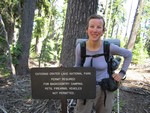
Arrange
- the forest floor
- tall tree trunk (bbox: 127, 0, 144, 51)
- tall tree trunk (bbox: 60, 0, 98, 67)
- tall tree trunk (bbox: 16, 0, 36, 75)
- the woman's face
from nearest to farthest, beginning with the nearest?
the woman's face < tall tree trunk (bbox: 60, 0, 98, 67) < the forest floor < tall tree trunk (bbox: 16, 0, 36, 75) < tall tree trunk (bbox: 127, 0, 144, 51)

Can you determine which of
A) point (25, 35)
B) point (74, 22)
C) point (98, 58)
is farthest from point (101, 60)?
point (25, 35)

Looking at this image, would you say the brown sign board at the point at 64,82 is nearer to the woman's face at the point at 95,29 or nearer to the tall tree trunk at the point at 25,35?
the woman's face at the point at 95,29

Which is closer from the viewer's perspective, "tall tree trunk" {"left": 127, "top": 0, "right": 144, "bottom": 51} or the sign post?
the sign post

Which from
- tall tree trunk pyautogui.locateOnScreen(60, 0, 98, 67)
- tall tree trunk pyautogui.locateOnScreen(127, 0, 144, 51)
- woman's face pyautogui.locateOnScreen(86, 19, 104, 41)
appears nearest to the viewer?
woman's face pyautogui.locateOnScreen(86, 19, 104, 41)

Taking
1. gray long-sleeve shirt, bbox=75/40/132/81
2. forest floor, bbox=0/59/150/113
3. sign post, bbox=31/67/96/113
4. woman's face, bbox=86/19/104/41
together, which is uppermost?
woman's face, bbox=86/19/104/41

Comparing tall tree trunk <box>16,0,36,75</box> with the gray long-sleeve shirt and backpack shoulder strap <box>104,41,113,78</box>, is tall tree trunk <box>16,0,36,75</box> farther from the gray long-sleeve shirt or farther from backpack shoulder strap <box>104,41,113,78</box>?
backpack shoulder strap <box>104,41,113,78</box>

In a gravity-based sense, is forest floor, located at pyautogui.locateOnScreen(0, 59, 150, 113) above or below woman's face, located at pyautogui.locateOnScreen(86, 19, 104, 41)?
below

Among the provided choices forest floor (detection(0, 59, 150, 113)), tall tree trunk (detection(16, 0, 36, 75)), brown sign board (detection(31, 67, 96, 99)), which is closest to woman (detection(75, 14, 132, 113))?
brown sign board (detection(31, 67, 96, 99))

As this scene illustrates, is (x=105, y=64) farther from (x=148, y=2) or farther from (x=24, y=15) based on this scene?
(x=148, y=2)

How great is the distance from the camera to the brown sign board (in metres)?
3.60

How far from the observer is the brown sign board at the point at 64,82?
3.60m

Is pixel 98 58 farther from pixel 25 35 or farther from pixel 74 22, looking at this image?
pixel 25 35

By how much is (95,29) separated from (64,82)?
0.82 metres

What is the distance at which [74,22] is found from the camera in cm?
554
